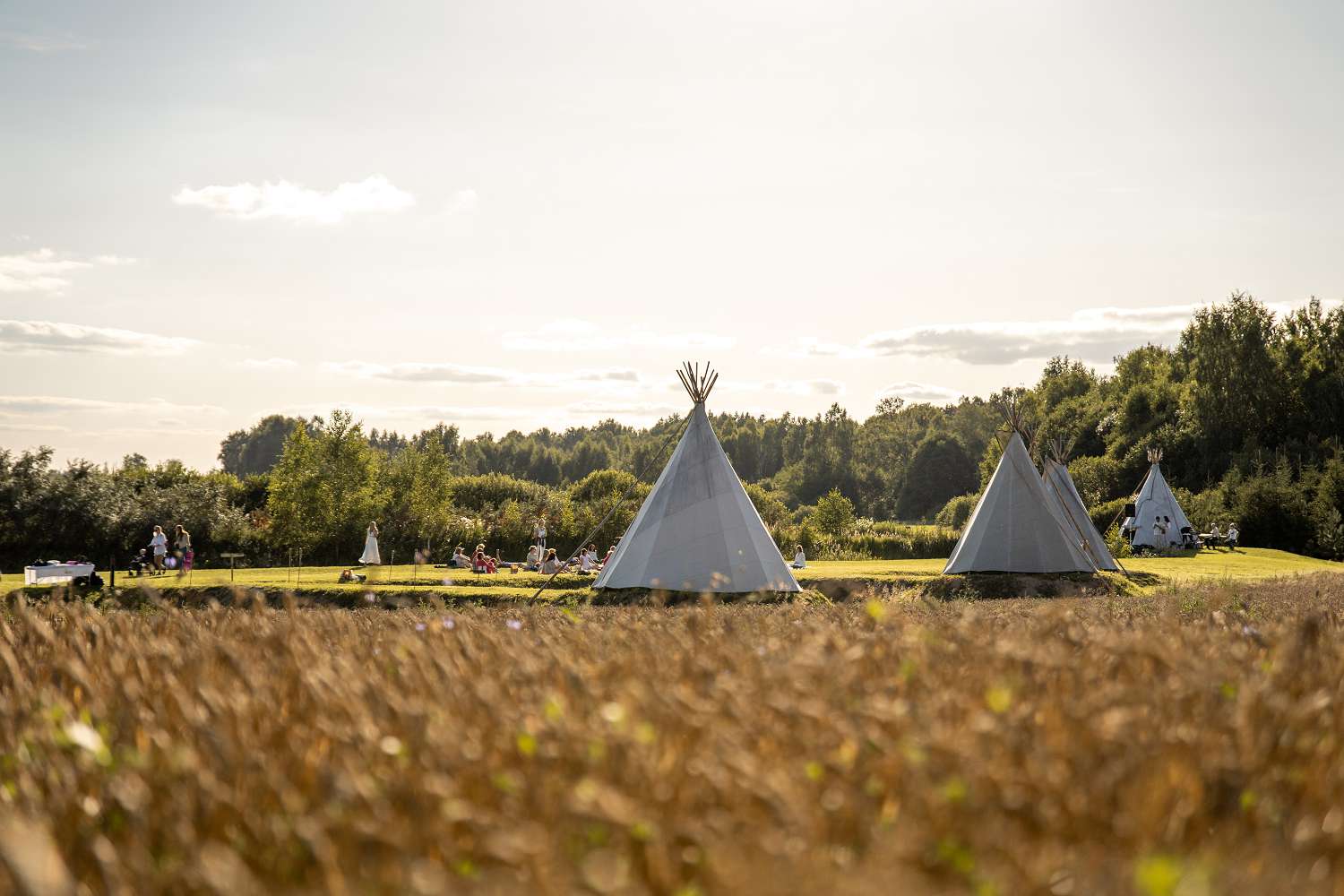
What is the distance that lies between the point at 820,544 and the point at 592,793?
3072 centimetres

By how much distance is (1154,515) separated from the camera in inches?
1393

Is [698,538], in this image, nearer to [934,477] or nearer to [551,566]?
[551,566]

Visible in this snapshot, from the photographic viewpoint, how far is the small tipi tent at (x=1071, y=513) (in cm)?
2206

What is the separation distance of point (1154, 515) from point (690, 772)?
119 ft

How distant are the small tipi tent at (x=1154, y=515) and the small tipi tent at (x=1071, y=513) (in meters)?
6.43

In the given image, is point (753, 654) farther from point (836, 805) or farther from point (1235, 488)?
point (1235, 488)

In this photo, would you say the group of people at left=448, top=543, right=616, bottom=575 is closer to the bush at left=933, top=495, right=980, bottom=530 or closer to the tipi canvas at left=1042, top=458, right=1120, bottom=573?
the tipi canvas at left=1042, top=458, right=1120, bottom=573

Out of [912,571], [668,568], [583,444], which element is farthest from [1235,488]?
[583,444]

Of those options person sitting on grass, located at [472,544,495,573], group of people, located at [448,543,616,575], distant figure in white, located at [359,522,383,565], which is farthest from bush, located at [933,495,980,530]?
distant figure in white, located at [359,522,383,565]

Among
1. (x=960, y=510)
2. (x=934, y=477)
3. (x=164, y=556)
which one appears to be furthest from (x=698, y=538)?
(x=934, y=477)

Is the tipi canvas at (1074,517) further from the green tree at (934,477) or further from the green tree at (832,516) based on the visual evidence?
the green tree at (934,477)

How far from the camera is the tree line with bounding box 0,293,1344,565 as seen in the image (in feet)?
102

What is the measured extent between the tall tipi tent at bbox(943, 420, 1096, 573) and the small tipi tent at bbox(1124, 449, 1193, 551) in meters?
14.5

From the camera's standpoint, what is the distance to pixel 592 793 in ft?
6.30
